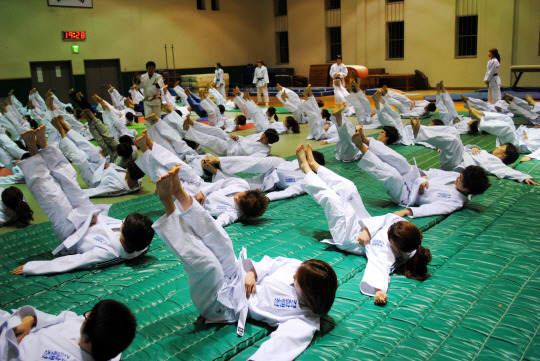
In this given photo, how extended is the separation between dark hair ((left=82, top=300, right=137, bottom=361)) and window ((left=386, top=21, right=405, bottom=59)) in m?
17.9

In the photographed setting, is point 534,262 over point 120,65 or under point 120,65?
under

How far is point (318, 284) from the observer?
2342mm

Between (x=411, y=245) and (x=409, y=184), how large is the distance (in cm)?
169

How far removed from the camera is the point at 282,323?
8.08ft

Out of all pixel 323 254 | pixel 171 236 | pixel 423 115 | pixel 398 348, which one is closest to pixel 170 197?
pixel 171 236

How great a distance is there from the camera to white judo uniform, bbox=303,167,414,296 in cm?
305

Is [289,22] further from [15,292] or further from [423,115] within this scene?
[15,292]

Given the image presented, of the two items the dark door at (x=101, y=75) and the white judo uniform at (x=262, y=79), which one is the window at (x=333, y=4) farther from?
the dark door at (x=101, y=75)

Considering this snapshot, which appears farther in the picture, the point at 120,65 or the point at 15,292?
the point at 120,65

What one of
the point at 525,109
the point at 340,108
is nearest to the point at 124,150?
the point at 340,108

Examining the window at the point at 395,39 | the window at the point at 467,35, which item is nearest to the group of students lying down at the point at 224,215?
the window at the point at 467,35

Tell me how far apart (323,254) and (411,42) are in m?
15.8

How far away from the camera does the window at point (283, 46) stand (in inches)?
868

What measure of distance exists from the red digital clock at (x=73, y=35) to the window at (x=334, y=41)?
405 inches
